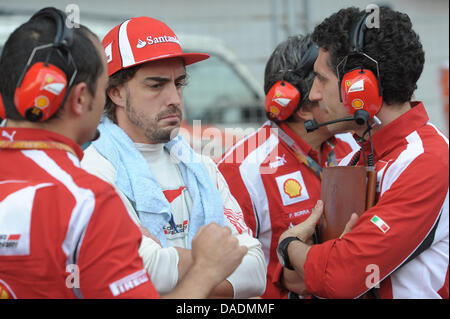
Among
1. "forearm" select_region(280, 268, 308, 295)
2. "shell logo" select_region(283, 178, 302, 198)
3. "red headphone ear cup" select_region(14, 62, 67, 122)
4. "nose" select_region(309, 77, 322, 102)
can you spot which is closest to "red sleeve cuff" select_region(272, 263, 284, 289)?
"forearm" select_region(280, 268, 308, 295)

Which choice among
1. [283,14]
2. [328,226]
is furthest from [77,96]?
[283,14]

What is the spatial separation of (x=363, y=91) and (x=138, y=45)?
1043 millimetres

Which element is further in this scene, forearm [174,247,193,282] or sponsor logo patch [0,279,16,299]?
forearm [174,247,193,282]

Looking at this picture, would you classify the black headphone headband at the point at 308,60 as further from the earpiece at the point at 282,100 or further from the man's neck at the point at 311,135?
the man's neck at the point at 311,135

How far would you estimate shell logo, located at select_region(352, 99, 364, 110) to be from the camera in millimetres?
2238

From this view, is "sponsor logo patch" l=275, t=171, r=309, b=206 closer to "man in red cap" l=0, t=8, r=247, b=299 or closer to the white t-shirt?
the white t-shirt

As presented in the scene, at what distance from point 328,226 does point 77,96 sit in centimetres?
117

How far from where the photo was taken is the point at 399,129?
223 centimetres

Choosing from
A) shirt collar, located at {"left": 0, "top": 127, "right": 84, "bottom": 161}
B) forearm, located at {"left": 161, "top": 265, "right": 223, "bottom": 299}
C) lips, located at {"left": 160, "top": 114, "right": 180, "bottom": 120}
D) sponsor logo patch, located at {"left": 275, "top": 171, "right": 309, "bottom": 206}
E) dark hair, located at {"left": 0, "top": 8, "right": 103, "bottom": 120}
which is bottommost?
sponsor logo patch, located at {"left": 275, "top": 171, "right": 309, "bottom": 206}

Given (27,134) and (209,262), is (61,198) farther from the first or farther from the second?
(209,262)

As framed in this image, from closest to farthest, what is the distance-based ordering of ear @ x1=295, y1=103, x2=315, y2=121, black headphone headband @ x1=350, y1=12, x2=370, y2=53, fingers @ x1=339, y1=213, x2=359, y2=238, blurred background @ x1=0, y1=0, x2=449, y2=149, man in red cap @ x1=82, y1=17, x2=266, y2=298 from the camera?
fingers @ x1=339, y1=213, x2=359, y2=238 → black headphone headband @ x1=350, y1=12, x2=370, y2=53 → man in red cap @ x1=82, y1=17, x2=266, y2=298 → ear @ x1=295, y1=103, x2=315, y2=121 → blurred background @ x1=0, y1=0, x2=449, y2=149

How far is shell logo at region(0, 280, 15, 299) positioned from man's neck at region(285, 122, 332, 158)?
84.3 inches

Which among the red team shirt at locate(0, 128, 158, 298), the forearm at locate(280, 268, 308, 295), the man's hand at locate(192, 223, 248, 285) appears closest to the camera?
the red team shirt at locate(0, 128, 158, 298)

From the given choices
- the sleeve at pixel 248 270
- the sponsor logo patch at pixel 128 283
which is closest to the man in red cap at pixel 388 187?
the sleeve at pixel 248 270
